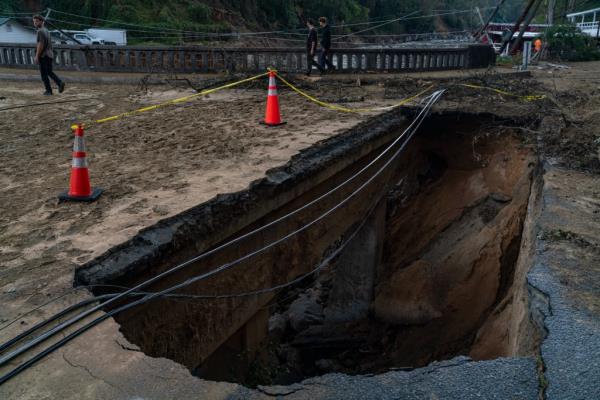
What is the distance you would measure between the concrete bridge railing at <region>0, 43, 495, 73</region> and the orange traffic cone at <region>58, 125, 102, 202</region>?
27.1ft

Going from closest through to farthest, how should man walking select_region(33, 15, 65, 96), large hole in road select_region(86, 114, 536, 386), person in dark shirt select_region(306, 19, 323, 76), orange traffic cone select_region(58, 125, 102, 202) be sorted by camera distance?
orange traffic cone select_region(58, 125, 102, 202) → large hole in road select_region(86, 114, 536, 386) → man walking select_region(33, 15, 65, 96) → person in dark shirt select_region(306, 19, 323, 76)

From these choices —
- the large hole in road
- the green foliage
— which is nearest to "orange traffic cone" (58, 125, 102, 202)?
the large hole in road

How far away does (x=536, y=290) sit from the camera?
131 inches

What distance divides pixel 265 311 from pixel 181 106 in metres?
4.35

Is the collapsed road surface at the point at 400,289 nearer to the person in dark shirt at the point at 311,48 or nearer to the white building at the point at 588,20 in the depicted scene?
the person in dark shirt at the point at 311,48

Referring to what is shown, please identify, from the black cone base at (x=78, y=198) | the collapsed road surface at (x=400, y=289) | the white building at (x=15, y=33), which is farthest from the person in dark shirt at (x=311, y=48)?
the white building at (x=15, y=33)

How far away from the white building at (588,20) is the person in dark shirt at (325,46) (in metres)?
25.1

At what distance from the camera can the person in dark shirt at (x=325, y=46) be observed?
12.3m

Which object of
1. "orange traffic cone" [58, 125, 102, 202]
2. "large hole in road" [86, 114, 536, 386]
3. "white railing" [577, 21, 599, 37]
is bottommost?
"large hole in road" [86, 114, 536, 386]

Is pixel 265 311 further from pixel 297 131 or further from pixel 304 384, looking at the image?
pixel 304 384

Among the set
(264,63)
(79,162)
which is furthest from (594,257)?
(264,63)

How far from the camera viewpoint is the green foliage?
71.2 ft

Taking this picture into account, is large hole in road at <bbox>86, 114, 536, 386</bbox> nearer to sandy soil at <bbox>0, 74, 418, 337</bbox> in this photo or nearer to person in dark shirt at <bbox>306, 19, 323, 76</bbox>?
sandy soil at <bbox>0, 74, 418, 337</bbox>

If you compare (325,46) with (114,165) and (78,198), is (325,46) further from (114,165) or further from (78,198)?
(78,198)
